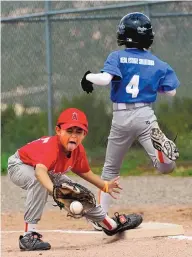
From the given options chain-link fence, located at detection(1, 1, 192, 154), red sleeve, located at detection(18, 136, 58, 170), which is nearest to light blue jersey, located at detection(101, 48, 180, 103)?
red sleeve, located at detection(18, 136, 58, 170)

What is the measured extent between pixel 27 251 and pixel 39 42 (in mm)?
7167

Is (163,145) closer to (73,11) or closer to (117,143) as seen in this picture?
(117,143)

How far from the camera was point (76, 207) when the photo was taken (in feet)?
20.7

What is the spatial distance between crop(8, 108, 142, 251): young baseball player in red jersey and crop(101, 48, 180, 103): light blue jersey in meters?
0.73

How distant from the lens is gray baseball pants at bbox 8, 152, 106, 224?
21.6 ft

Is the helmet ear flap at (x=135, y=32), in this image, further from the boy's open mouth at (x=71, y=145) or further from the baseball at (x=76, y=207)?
the baseball at (x=76, y=207)

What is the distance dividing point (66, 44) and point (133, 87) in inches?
241

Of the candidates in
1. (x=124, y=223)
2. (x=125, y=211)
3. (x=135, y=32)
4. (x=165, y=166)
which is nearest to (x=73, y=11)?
(x=125, y=211)

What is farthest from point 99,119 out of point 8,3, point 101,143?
point 8,3

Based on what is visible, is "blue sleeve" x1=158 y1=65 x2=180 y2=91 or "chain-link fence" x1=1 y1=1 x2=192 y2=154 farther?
"chain-link fence" x1=1 y1=1 x2=192 y2=154

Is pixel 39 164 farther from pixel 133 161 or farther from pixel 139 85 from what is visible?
pixel 133 161

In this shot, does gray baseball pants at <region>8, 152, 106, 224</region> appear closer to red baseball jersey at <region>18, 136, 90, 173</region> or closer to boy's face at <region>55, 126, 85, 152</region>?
→ red baseball jersey at <region>18, 136, 90, 173</region>

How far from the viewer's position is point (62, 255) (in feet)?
20.4

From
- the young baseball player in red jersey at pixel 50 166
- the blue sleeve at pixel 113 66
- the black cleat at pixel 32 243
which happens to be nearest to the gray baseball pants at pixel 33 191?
the young baseball player in red jersey at pixel 50 166
